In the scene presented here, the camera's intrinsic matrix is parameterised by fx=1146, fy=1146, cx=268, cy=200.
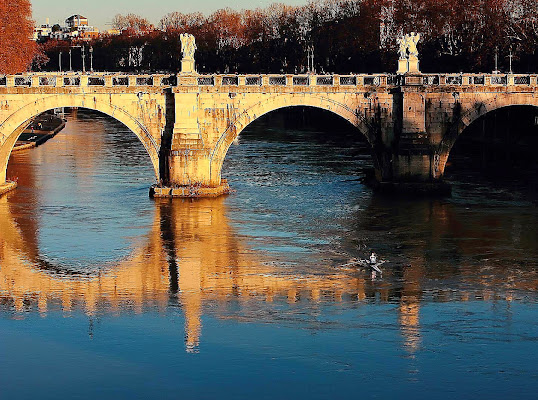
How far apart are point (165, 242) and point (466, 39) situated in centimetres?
6149

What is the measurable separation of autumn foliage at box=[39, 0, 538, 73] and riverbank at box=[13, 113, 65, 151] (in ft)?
105

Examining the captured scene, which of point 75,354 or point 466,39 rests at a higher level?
point 466,39

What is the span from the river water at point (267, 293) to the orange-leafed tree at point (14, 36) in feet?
107

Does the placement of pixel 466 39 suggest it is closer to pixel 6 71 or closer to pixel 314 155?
pixel 314 155

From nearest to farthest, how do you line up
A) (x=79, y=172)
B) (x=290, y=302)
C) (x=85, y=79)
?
(x=290, y=302) < (x=85, y=79) < (x=79, y=172)

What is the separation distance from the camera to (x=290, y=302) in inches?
1679

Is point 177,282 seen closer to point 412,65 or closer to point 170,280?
point 170,280

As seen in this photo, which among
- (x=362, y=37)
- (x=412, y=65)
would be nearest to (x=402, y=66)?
(x=412, y=65)

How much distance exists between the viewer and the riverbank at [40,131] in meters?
95.2

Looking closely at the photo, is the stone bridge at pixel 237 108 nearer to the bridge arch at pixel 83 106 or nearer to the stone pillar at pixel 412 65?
the bridge arch at pixel 83 106

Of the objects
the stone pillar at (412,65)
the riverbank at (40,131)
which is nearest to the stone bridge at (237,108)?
the stone pillar at (412,65)

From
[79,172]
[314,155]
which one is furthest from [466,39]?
[79,172]

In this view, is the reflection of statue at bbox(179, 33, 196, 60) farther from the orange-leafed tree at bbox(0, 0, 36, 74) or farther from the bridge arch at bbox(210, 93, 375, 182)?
the orange-leafed tree at bbox(0, 0, 36, 74)

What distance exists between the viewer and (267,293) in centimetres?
4397
